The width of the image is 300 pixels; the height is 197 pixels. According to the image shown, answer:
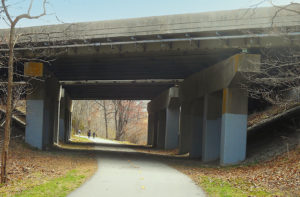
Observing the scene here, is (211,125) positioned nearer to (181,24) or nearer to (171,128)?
(181,24)

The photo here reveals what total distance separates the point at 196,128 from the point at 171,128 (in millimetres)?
11193

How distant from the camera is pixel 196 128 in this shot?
28062 millimetres

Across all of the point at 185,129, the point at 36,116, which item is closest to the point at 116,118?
the point at 185,129

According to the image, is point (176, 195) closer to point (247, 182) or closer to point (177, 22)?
point (247, 182)

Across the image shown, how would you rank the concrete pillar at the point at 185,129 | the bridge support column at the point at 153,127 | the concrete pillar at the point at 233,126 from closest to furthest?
the concrete pillar at the point at 233,126 → the concrete pillar at the point at 185,129 → the bridge support column at the point at 153,127

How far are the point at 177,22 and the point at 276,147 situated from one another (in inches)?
340

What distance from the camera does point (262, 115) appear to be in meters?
28.2

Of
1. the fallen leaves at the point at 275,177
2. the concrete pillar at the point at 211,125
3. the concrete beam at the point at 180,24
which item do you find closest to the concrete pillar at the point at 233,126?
the fallen leaves at the point at 275,177

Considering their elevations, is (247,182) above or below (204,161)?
above

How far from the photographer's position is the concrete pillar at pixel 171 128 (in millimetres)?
38969

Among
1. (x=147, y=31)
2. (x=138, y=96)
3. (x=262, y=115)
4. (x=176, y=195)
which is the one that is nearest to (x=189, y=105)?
(x=262, y=115)

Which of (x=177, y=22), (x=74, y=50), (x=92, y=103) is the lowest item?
(x=92, y=103)

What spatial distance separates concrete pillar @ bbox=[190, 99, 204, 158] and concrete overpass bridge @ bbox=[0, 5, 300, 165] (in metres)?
0.07

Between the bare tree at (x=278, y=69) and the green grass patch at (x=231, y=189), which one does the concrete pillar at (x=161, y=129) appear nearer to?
the bare tree at (x=278, y=69)
